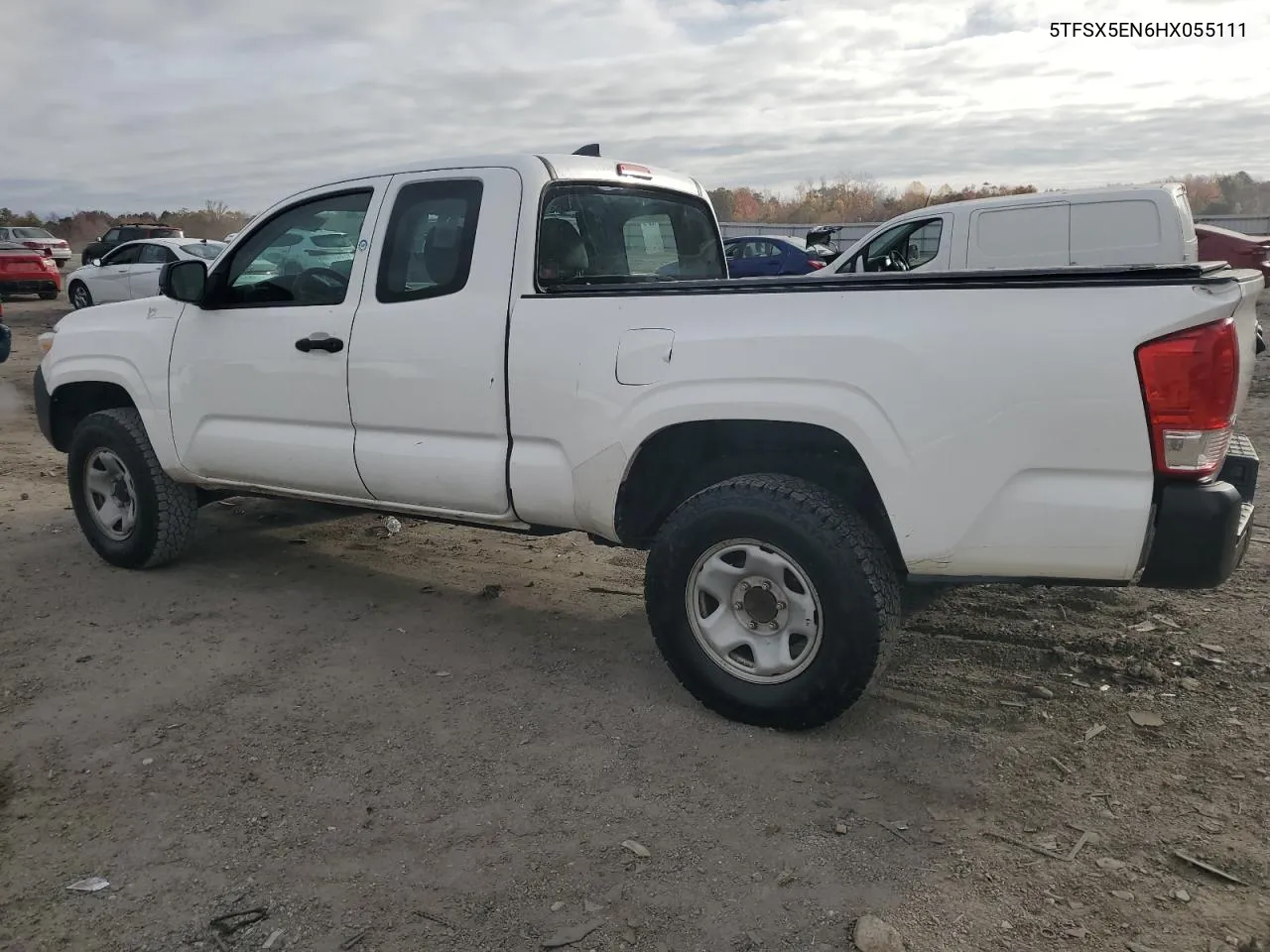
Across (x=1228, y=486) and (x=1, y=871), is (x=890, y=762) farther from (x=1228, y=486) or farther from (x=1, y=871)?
(x=1, y=871)

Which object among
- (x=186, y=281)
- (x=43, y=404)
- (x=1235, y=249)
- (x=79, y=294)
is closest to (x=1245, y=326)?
(x=186, y=281)

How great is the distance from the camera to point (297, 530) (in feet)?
20.1

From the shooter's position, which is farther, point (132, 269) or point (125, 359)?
point (132, 269)

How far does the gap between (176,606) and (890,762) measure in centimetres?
336

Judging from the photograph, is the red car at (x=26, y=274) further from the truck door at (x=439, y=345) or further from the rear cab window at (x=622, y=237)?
the rear cab window at (x=622, y=237)

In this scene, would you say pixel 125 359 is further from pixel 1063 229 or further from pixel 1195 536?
pixel 1063 229

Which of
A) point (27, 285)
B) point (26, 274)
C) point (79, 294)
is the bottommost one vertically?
point (79, 294)

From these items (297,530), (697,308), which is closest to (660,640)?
(697,308)

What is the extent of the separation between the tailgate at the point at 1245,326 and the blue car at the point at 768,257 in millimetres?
14545

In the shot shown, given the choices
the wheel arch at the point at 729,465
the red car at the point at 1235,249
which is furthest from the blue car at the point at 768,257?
the wheel arch at the point at 729,465

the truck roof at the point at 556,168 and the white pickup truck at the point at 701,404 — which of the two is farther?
the truck roof at the point at 556,168

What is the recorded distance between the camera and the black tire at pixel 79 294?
59.8ft

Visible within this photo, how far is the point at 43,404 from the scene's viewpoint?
5.49 meters

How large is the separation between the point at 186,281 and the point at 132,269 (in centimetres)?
1442
